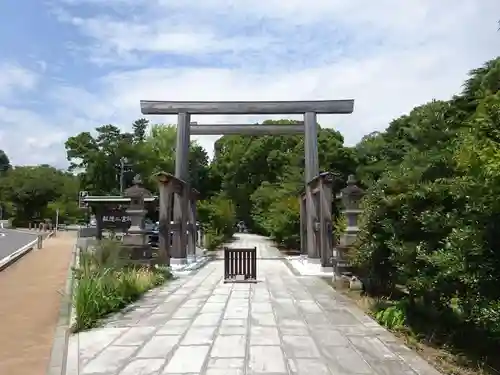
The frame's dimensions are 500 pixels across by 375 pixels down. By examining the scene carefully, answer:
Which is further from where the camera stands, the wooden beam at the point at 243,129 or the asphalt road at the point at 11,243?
the asphalt road at the point at 11,243

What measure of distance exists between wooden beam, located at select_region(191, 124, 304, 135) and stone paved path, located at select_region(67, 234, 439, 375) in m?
8.66

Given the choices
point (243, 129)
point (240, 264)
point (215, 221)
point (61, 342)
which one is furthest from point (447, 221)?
point (215, 221)

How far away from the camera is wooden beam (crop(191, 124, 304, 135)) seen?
17.0m

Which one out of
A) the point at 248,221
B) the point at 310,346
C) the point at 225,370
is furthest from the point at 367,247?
the point at 248,221

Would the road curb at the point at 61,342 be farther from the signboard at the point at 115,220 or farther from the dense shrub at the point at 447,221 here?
the signboard at the point at 115,220

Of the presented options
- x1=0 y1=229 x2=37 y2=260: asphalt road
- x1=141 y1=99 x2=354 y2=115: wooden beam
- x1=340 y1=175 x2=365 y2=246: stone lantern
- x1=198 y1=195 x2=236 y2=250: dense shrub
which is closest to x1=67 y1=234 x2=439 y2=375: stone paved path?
x1=340 y1=175 x2=365 y2=246: stone lantern

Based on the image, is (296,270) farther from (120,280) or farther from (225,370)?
(225,370)

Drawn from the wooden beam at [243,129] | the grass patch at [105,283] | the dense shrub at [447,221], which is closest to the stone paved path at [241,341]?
the grass patch at [105,283]

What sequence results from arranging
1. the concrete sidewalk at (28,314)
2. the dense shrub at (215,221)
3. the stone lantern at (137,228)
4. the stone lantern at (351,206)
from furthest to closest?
the dense shrub at (215,221) < the stone lantern at (137,228) < the stone lantern at (351,206) < the concrete sidewalk at (28,314)

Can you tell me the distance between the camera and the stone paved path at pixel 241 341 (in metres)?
4.68

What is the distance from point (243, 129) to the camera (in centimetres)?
1727

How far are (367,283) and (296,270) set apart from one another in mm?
5155

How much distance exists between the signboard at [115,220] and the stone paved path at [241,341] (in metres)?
11.2

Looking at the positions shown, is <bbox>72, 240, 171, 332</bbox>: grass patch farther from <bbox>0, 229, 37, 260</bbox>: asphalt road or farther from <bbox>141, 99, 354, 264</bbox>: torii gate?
<bbox>0, 229, 37, 260</bbox>: asphalt road
